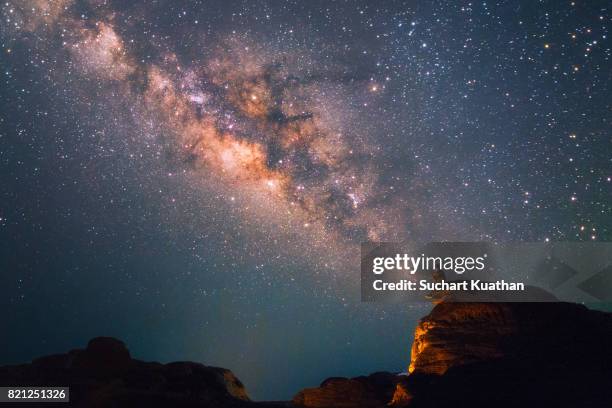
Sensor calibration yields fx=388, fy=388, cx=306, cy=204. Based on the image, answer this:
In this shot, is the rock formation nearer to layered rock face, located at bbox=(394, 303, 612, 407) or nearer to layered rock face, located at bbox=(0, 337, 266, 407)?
layered rock face, located at bbox=(394, 303, 612, 407)

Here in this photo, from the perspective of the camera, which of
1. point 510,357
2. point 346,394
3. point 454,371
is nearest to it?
point 510,357

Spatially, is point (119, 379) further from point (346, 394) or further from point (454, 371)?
point (454, 371)

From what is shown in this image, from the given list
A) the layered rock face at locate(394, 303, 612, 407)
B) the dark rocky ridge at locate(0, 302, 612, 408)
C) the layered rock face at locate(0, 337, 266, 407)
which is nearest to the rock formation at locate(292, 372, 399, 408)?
the dark rocky ridge at locate(0, 302, 612, 408)

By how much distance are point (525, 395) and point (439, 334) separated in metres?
9.43

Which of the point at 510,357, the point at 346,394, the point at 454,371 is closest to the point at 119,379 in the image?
the point at 346,394

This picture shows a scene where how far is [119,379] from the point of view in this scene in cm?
2239

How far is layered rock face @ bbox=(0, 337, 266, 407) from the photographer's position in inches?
757

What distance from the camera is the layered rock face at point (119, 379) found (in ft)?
63.1

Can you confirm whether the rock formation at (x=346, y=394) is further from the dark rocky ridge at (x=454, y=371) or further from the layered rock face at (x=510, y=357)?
the layered rock face at (x=510, y=357)

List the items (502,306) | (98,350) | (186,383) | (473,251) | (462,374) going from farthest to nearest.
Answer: (473,251) → (502,306) → (98,350) → (462,374) → (186,383)

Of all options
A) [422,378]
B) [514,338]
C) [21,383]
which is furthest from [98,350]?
[514,338]

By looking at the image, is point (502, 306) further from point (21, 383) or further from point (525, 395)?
point (21, 383)

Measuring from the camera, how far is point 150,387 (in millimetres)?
22281

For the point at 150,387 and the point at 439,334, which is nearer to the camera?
the point at 150,387
